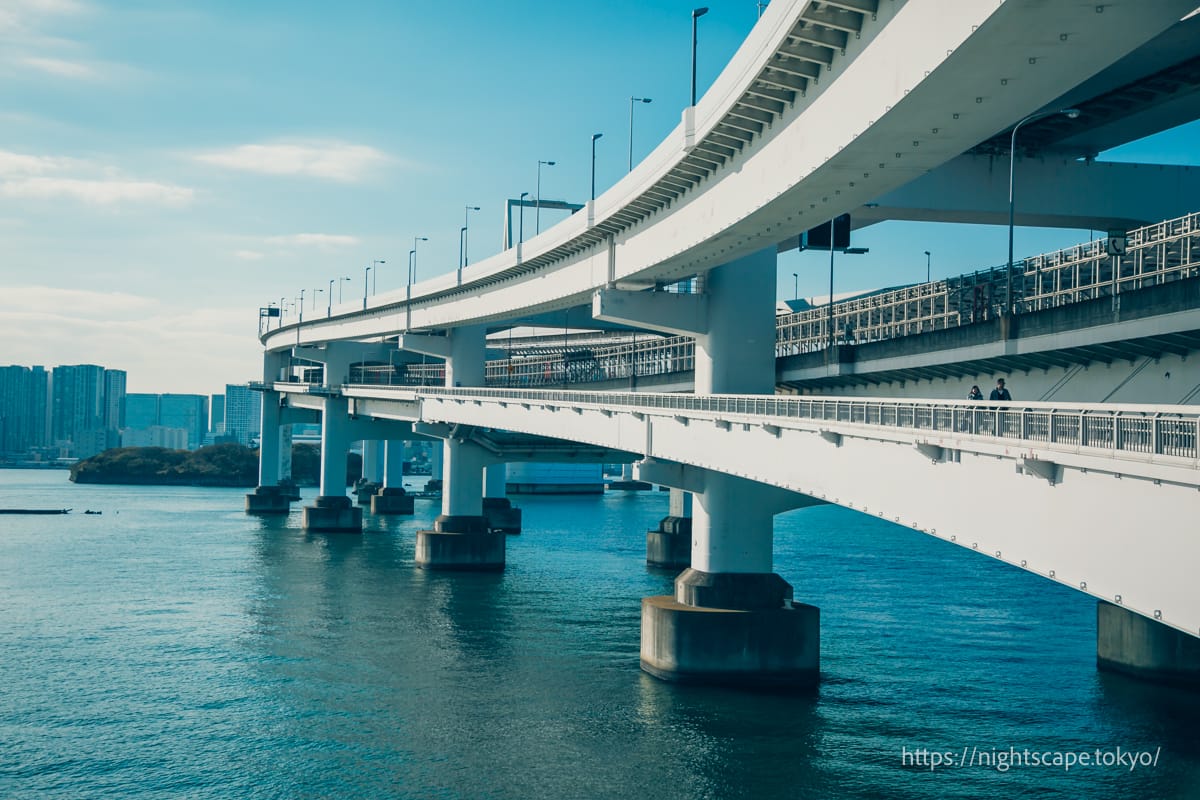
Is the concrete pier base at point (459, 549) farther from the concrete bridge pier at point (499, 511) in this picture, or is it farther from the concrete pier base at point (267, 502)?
the concrete pier base at point (267, 502)

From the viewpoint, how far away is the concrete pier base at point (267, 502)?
335 ft

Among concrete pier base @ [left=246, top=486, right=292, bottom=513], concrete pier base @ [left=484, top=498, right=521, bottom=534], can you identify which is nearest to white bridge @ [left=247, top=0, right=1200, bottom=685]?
concrete pier base @ [left=484, top=498, right=521, bottom=534]

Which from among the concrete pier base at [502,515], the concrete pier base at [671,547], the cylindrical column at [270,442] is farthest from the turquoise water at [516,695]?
the cylindrical column at [270,442]

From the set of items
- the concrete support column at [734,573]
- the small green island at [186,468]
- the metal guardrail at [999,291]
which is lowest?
the small green island at [186,468]

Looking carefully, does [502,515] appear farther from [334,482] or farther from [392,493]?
[392,493]

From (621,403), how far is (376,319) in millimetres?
43541

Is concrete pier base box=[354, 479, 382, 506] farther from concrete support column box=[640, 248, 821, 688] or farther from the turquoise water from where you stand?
concrete support column box=[640, 248, 821, 688]

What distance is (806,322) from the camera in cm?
4753

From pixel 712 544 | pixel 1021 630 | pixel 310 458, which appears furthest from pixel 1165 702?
pixel 310 458

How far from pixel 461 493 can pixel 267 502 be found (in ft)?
147

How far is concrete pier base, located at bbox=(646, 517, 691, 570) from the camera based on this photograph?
60.8 m

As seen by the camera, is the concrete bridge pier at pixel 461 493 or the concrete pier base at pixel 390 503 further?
the concrete pier base at pixel 390 503

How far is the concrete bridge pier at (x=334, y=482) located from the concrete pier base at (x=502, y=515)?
925cm

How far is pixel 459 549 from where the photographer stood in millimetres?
60312
